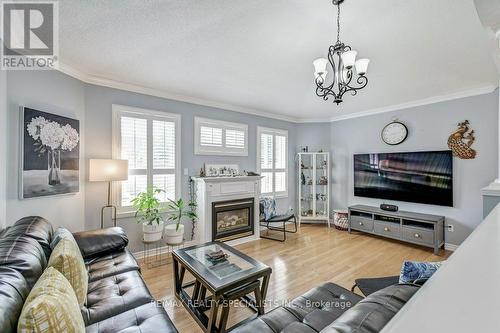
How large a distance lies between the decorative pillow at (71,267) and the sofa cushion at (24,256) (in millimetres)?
80

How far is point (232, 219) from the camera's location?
3.90m

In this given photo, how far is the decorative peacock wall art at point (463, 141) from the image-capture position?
3332 millimetres

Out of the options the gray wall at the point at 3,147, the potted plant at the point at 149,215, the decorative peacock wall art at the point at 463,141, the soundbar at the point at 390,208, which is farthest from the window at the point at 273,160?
the gray wall at the point at 3,147

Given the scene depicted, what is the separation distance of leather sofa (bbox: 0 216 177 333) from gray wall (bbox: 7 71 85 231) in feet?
1.88

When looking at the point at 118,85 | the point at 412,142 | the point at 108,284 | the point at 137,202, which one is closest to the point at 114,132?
the point at 118,85

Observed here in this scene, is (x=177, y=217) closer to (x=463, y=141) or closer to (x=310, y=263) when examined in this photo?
(x=310, y=263)

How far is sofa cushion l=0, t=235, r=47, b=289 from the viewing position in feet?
3.83

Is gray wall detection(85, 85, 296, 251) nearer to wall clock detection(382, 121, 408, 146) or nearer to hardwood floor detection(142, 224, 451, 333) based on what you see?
hardwood floor detection(142, 224, 451, 333)

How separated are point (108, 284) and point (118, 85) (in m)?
2.60

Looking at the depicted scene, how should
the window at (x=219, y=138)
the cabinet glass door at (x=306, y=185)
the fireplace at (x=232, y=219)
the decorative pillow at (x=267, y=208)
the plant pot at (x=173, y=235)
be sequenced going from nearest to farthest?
the plant pot at (x=173, y=235) < the fireplace at (x=232, y=219) < the window at (x=219, y=138) < the decorative pillow at (x=267, y=208) < the cabinet glass door at (x=306, y=185)

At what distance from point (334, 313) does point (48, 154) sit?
310 cm

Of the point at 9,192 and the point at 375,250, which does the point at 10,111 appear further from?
the point at 375,250

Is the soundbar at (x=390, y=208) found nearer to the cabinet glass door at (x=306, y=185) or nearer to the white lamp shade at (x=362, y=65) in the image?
the cabinet glass door at (x=306, y=185)

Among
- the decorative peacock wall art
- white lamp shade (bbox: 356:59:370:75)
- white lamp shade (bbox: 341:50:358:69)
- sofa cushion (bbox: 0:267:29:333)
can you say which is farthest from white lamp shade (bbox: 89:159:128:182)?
the decorative peacock wall art
